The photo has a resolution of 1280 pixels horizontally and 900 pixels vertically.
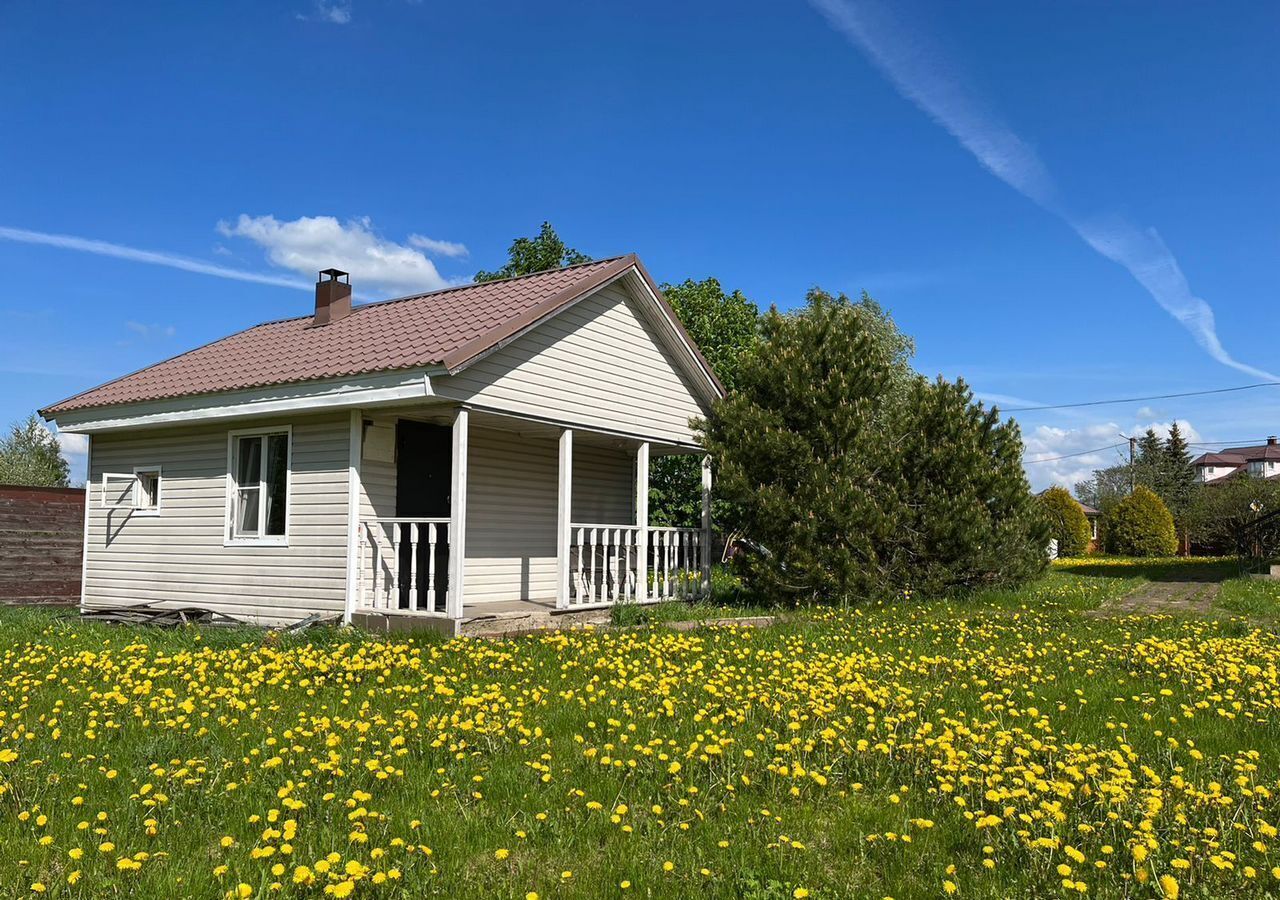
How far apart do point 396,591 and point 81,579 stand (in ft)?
24.0

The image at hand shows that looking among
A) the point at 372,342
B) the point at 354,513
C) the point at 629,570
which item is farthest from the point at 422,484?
the point at 629,570

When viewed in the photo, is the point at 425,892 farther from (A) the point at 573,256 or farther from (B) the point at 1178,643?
(A) the point at 573,256

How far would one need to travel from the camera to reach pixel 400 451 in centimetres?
1195

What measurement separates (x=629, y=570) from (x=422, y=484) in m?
3.07

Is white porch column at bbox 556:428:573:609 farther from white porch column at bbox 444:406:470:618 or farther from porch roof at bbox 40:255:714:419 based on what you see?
porch roof at bbox 40:255:714:419

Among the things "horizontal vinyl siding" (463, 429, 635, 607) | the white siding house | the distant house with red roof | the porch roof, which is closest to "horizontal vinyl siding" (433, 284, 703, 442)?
the white siding house

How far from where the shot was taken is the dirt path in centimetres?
1345

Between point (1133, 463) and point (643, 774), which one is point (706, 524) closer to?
point (643, 774)

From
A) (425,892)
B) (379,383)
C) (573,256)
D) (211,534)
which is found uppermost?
(573,256)

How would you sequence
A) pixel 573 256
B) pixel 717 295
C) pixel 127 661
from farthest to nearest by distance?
pixel 573 256 < pixel 717 295 < pixel 127 661

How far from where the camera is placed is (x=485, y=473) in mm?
13172

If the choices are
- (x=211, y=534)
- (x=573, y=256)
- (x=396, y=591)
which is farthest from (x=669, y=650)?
(x=573, y=256)

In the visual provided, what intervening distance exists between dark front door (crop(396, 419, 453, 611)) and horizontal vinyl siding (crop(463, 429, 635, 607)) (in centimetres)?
37

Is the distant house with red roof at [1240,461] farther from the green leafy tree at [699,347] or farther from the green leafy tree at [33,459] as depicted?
the green leafy tree at [33,459]
